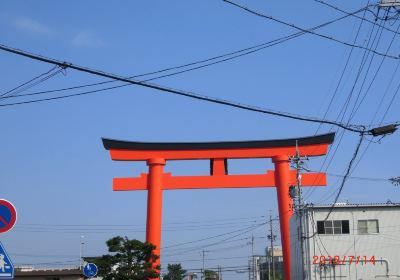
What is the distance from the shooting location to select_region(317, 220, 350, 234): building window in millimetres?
31875

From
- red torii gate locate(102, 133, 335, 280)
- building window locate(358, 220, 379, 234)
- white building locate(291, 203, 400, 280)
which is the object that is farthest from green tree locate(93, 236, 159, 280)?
building window locate(358, 220, 379, 234)

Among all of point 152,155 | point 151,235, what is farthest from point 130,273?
point 152,155

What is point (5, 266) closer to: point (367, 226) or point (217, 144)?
point (217, 144)

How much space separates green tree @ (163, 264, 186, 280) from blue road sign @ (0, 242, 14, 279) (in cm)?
8127

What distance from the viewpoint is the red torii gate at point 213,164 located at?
3081 centimetres

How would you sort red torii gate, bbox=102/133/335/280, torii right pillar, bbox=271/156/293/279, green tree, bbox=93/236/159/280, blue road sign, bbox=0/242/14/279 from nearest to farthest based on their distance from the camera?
blue road sign, bbox=0/242/14/279 → green tree, bbox=93/236/159/280 → torii right pillar, bbox=271/156/293/279 → red torii gate, bbox=102/133/335/280

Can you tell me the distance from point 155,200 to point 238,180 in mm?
4799

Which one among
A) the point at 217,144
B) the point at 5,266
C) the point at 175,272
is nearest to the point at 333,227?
the point at 217,144

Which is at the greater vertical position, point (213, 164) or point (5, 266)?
point (213, 164)

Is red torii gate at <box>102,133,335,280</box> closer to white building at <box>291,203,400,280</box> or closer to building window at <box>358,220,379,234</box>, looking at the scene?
white building at <box>291,203,400,280</box>
